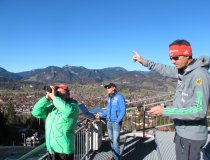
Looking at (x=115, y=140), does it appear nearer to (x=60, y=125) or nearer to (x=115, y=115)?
(x=115, y=115)

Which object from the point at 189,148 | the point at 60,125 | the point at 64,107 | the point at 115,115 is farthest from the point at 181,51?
the point at 115,115

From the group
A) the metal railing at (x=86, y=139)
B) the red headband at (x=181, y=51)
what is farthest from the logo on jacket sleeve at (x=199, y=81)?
the metal railing at (x=86, y=139)

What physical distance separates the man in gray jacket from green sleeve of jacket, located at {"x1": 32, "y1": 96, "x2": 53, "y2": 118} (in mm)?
2142

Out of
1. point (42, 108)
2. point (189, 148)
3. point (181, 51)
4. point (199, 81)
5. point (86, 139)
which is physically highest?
point (181, 51)

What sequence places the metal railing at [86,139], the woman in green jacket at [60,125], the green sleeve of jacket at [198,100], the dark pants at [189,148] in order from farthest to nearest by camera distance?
the metal railing at [86,139], the woman in green jacket at [60,125], the dark pants at [189,148], the green sleeve of jacket at [198,100]

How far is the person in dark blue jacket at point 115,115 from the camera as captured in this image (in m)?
6.91

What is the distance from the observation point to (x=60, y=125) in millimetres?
4605

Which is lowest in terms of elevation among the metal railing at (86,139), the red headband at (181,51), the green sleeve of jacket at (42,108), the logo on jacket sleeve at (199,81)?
the metal railing at (86,139)

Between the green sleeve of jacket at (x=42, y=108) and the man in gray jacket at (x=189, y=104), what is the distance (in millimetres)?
2142

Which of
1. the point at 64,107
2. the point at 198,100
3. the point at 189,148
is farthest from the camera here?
the point at 64,107

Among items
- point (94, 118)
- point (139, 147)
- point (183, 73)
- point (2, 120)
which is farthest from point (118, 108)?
point (2, 120)

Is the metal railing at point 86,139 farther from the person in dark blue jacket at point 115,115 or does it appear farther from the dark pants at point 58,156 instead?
the dark pants at point 58,156

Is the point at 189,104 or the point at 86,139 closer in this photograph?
the point at 189,104

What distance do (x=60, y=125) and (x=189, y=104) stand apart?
2188 mm
